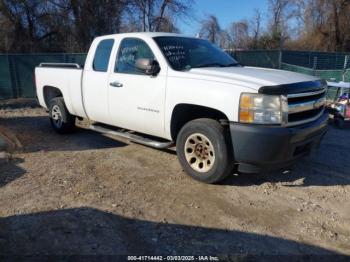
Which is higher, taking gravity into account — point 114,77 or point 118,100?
point 114,77

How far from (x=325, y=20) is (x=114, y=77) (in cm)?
3409

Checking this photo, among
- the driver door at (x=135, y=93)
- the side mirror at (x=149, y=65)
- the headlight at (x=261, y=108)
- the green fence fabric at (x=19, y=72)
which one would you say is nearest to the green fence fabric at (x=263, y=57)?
the green fence fabric at (x=19, y=72)

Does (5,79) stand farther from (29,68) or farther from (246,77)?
(246,77)

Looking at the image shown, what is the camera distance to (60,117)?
7164 mm

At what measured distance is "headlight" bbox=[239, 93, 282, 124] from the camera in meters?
3.95

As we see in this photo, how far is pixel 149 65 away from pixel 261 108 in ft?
5.51

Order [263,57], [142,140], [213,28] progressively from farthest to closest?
1. [213,28]
2. [263,57]
3. [142,140]

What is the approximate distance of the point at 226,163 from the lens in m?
4.31

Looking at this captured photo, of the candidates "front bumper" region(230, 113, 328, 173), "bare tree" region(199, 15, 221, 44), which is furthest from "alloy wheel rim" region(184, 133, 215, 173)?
"bare tree" region(199, 15, 221, 44)

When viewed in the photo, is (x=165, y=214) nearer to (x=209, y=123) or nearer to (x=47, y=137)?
(x=209, y=123)

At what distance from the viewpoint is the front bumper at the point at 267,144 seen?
3.96 m

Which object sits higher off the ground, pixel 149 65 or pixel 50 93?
pixel 149 65

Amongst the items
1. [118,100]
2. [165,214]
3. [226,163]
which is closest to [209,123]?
[226,163]

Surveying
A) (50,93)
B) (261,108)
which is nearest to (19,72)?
(50,93)
